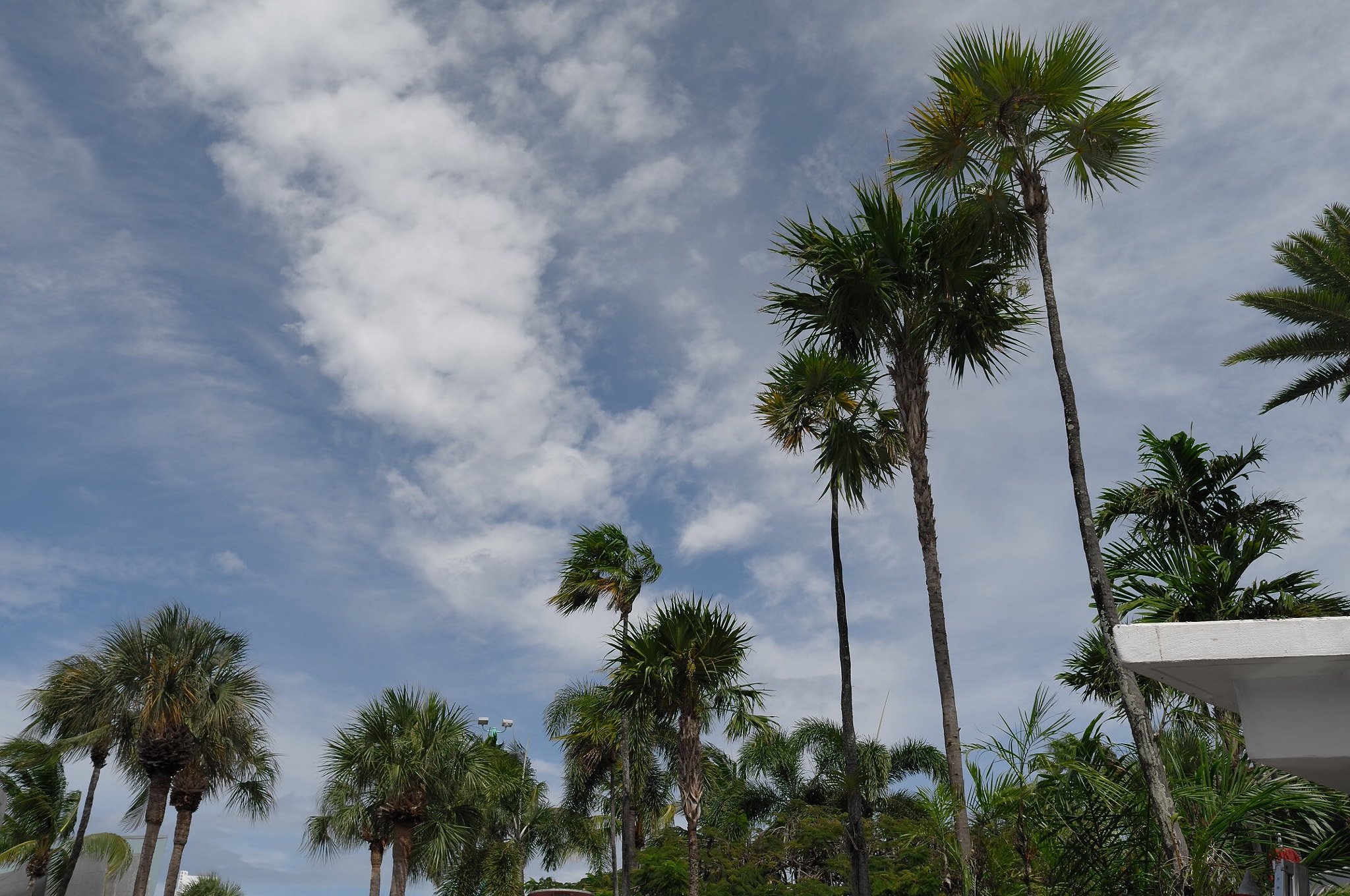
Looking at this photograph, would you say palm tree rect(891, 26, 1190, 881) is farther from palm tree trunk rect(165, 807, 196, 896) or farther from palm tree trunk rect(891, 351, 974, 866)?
palm tree trunk rect(165, 807, 196, 896)

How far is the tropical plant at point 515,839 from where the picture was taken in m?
36.5

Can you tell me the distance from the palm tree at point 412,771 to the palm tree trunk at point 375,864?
16.2ft

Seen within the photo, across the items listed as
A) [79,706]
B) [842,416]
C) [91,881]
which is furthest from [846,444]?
[91,881]

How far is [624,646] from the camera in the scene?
62.2 ft

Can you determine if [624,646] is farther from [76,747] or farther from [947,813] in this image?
[76,747]

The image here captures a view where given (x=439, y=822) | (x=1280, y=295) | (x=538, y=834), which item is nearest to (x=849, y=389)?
(x=1280, y=295)

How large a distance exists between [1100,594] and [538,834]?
33.4 meters

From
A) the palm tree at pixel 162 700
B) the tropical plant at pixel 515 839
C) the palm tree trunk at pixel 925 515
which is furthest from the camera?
the tropical plant at pixel 515 839

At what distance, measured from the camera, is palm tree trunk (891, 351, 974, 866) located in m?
14.4

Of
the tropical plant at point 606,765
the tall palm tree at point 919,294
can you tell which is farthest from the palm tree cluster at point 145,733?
the tall palm tree at point 919,294

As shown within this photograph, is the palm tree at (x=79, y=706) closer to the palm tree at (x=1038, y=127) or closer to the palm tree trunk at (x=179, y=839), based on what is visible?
the palm tree trunk at (x=179, y=839)

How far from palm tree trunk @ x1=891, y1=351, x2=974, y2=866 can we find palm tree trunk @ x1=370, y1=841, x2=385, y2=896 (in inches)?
920

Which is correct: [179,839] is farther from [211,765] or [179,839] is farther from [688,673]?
[688,673]

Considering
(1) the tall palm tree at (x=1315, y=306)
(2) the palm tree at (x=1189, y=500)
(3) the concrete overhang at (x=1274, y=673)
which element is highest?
(1) the tall palm tree at (x=1315, y=306)
